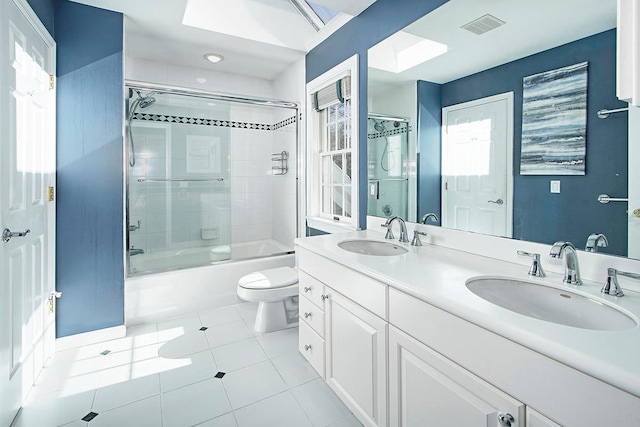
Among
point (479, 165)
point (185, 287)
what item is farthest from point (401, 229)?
point (185, 287)

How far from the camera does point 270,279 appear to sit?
252 centimetres

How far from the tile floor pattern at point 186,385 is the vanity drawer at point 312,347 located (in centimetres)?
12

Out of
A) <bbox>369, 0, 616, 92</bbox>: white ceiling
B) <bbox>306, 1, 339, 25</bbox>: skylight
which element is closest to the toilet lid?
<bbox>369, 0, 616, 92</bbox>: white ceiling

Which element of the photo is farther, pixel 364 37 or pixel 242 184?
pixel 242 184

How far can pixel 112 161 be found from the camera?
2.37 meters

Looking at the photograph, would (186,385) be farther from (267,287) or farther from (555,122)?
(555,122)

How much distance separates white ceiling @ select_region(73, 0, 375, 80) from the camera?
2328 mm

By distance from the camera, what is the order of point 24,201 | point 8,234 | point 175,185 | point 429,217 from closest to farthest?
1. point 8,234
2. point 24,201
3. point 429,217
4. point 175,185

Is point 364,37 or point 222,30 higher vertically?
point 222,30

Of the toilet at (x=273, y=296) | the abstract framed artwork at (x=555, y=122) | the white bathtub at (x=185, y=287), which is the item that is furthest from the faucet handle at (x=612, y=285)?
the white bathtub at (x=185, y=287)

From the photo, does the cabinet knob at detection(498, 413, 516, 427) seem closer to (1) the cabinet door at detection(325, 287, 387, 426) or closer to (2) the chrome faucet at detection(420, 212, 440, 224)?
(1) the cabinet door at detection(325, 287, 387, 426)

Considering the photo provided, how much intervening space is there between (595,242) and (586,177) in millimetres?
226

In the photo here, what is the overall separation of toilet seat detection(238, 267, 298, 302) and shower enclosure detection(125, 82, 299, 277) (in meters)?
0.70

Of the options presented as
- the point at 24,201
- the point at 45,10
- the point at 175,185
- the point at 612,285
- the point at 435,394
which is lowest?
the point at 435,394
